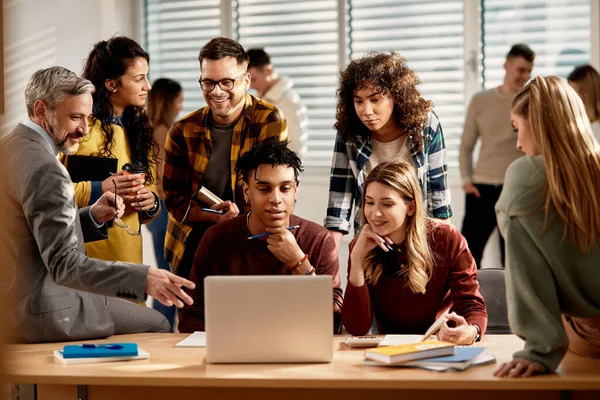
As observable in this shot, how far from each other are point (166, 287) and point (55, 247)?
380 millimetres

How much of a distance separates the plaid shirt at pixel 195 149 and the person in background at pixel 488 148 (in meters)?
2.33

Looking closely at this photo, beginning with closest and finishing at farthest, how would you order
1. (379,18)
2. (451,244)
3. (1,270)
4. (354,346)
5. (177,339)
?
(1,270) → (354,346) → (177,339) → (451,244) → (379,18)

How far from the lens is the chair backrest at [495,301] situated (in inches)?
114

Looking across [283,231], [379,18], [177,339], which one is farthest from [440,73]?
[177,339]

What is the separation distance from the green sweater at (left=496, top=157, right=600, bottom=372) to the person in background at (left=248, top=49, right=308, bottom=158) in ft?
12.0

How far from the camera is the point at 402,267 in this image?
2.70m

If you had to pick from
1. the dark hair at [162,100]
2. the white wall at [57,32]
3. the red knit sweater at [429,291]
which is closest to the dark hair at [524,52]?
the dark hair at [162,100]

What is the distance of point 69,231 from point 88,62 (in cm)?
113

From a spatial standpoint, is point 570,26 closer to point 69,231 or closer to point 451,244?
point 451,244

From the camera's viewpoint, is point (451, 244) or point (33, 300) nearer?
point (33, 300)

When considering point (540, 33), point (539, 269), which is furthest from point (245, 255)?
point (540, 33)

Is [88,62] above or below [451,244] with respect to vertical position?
above

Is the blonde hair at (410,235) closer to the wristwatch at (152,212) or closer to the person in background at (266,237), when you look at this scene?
the person in background at (266,237)

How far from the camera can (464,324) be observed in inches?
95.1
